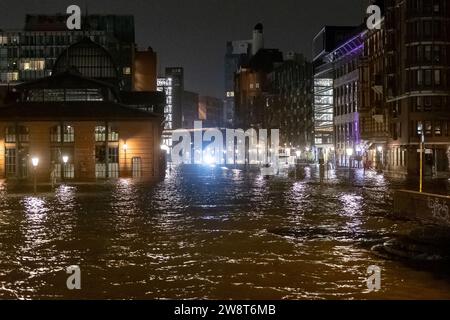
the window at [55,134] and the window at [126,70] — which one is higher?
the window at [126,70]

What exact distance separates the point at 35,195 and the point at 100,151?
24.2 m

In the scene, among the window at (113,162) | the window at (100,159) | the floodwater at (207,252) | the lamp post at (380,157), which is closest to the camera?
the floodwater at (207,252)

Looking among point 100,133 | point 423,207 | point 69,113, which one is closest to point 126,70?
point 69,113

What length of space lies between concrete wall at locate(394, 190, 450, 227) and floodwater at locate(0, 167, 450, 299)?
0.92 meters

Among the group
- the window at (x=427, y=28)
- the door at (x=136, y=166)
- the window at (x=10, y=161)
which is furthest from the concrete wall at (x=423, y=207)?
the window at (x=427, y=28)

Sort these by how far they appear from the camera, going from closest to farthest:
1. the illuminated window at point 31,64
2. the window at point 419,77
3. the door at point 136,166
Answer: the door at point 136,166 < the window at point 419,77 < the illuminated window at point 31,64

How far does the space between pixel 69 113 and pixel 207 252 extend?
4964 cm

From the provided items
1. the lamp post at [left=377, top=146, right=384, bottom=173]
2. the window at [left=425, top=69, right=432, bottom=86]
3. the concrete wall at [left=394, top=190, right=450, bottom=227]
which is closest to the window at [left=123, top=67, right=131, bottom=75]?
the lamp post at [left=377, top=146, right=384, bottom=173]

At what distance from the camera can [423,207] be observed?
25.1 metres

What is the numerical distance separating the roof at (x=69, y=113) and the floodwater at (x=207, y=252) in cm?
3123

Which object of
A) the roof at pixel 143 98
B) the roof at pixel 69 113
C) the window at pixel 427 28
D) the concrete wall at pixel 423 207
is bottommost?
the concrete wall at pixel 423 207

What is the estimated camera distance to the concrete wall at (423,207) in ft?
74.9

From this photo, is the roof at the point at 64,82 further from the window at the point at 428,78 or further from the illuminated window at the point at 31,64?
the illuminated window at the point at 31,64

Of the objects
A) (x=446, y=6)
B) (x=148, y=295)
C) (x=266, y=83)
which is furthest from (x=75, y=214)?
(x=266, y=83)
